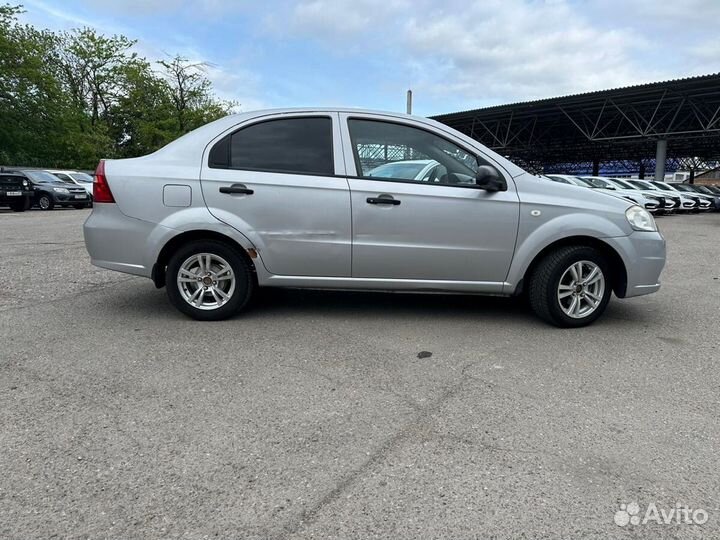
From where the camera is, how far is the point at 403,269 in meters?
4.19

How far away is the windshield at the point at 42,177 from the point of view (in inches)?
769

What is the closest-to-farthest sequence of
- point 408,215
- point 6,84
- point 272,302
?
point 408,215
point 272,302
point 6,84

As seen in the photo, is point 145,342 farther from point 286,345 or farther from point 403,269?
point 403,269

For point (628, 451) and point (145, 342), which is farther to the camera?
point (145, 342)

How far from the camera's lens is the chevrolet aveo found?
4094 millimetres

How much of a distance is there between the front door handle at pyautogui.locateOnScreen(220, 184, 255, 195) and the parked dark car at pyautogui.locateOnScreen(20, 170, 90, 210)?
18.3 meters

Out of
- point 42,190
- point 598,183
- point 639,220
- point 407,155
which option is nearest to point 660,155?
point 598,183

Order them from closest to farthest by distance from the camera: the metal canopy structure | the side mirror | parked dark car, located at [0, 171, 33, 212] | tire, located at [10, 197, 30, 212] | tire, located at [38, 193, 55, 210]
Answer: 1. the side mirror
2. parked dark car, located at [0, 171, 33, 212]
3. tire, located at [10, 197, 30, 212]
4. tire, located at [38, 193, 55, 210]
5. the metal canopy structure

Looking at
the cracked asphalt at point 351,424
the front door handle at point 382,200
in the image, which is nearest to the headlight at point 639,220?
the cracked asphalt at point 351,424

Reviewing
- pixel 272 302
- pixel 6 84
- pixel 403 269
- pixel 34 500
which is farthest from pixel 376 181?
pixel 6 84

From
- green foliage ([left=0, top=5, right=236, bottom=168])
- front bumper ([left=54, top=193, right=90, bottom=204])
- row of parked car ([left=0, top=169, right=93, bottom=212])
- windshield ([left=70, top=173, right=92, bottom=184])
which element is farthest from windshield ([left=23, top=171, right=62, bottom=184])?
green foliage ([left=0, top=5, right=236, bottom=168])

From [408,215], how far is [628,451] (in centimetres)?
231

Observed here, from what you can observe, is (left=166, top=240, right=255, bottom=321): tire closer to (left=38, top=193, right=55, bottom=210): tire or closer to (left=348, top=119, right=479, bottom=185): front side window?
(left=348, top=119, right=479, bottom=185): front side window

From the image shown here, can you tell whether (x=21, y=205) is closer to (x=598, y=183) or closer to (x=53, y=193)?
(x=53, y=193)
